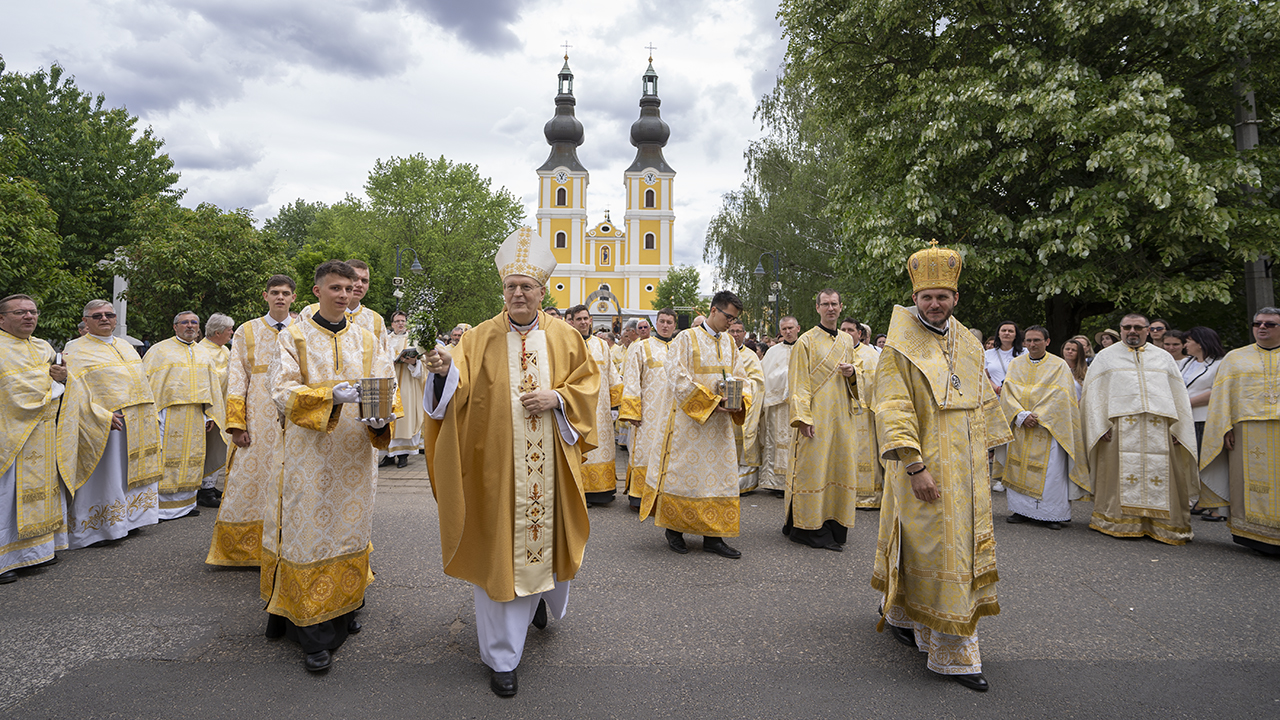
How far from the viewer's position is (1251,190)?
38.9 feet

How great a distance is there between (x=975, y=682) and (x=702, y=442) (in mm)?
2757

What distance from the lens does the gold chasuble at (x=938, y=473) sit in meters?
3.54

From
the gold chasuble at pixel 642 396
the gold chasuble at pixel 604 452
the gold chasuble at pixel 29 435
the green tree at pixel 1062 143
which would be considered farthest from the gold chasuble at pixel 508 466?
the green tree at pixel 1062 143

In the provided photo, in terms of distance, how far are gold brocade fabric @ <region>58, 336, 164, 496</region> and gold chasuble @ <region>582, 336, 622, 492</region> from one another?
4.08m

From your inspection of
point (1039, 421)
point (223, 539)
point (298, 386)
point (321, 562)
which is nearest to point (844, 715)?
point (321, 562)

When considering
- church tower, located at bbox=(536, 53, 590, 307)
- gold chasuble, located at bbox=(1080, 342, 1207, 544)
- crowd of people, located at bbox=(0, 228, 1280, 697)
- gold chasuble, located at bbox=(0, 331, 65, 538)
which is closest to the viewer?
crowd of people, located at bbox=(0, 228, 1280, 697)

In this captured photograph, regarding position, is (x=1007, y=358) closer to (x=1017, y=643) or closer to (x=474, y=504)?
(x=1017, y=643)

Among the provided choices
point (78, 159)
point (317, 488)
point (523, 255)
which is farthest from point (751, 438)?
point (78, 159)

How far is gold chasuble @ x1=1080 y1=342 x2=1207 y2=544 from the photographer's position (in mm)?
6430

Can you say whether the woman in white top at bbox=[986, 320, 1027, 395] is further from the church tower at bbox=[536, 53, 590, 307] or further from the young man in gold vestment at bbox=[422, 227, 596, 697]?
the church tower at bbox=[536, 53, 590, 307]

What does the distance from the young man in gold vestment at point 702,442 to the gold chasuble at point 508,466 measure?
2044mm

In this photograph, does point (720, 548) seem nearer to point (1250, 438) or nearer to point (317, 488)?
point (317, 488)

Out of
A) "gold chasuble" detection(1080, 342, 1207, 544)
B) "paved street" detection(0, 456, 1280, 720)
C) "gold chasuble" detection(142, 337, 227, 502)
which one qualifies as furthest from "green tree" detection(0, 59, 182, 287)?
"gold chasuble" detection(1080, 342, 1207, 544)

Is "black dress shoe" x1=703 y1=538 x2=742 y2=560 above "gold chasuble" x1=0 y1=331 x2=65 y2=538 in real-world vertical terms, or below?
below
